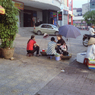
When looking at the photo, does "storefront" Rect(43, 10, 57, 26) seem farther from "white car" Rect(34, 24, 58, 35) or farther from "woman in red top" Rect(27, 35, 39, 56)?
"woman in red top" Rect(27, 35, 39, 56)

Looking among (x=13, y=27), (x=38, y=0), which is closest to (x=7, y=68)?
(x=13, y=27)

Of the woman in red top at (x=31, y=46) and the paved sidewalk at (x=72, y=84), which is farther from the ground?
the woman in red top at (x=31, y=46)

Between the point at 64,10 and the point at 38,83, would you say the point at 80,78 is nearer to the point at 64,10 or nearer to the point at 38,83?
the point at 38,83

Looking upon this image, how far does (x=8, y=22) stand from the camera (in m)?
6.83

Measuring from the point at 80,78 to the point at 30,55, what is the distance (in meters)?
3.67

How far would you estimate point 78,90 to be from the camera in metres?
4.08

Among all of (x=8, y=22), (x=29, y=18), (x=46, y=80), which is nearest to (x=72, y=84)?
(x=46, y=80)

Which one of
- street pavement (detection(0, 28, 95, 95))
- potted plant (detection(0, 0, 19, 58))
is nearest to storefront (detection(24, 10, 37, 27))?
potted plant (detection(0, 0, 19, 58))

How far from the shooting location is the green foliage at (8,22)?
6750mm

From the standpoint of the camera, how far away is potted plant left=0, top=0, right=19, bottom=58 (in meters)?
6.76

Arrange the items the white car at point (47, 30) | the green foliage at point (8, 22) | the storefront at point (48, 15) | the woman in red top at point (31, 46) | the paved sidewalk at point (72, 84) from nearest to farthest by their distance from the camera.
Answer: the paved sidewalk at point (72, 84) → the green foliage at point (8, 22) → the woman in red top at point (31, 46) → the white car at point (47, 30) → the storefront at point (48, 15)

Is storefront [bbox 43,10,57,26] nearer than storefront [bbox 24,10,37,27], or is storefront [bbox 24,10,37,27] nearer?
storefront [bbox 24,10,37,27]

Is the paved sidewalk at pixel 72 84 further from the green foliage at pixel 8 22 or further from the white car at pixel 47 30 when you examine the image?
the white car at pixel 47 30

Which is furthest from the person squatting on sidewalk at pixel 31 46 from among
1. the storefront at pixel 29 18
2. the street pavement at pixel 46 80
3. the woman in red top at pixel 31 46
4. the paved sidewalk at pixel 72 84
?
the storefront at pixel 29 18
